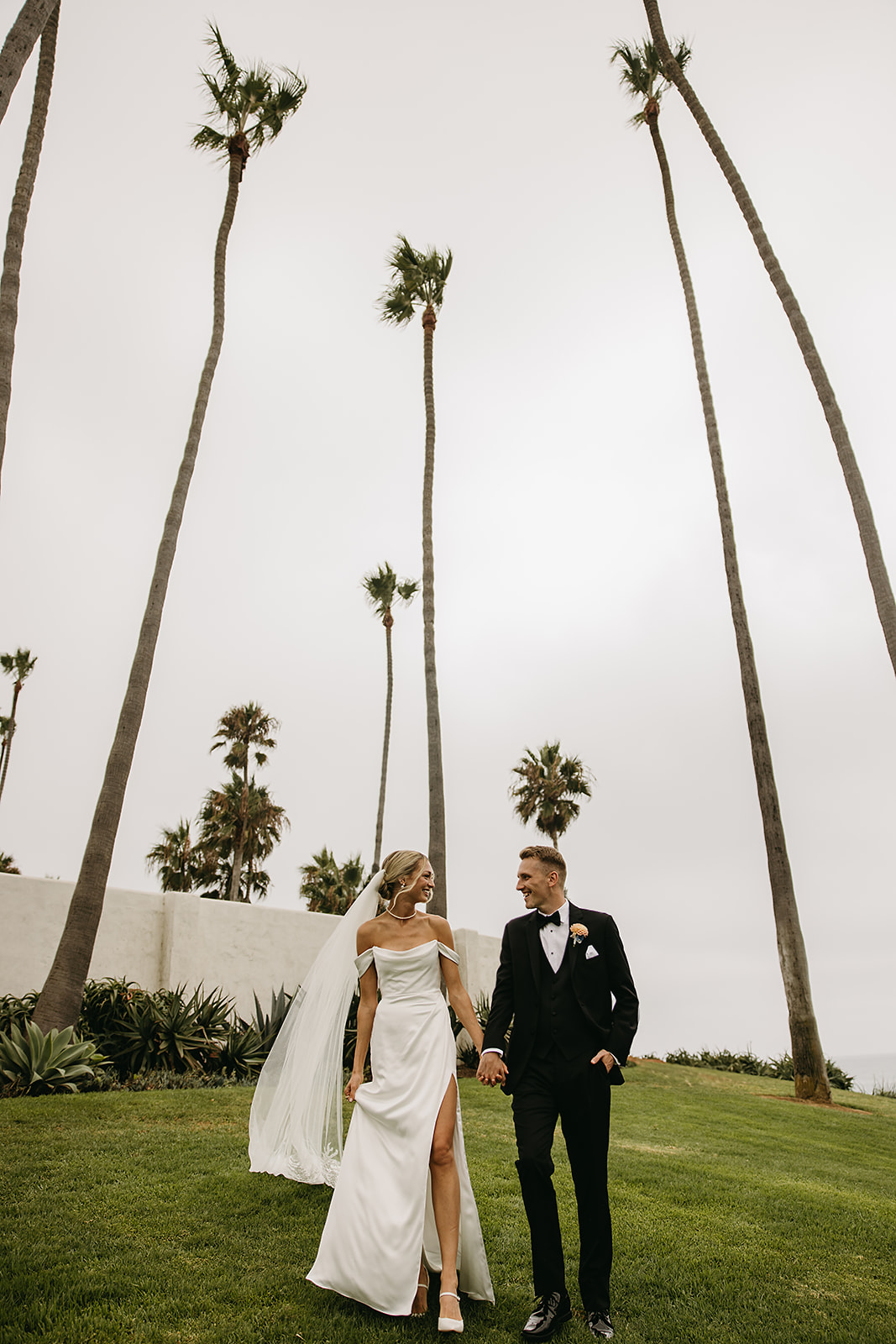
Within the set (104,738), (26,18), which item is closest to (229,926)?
(104,738)

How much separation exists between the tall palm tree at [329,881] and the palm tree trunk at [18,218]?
2872 centimetres

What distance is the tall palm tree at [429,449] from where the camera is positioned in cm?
1697

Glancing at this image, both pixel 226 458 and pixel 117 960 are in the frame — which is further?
pixel 226 458

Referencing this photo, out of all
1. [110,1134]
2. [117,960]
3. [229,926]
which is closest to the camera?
[110,1134]

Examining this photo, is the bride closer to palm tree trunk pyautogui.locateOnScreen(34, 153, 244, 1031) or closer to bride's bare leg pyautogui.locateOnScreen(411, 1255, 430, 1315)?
bride's bare leg pyautogui.locateOnScreen(411, 1255, 430, 1315)

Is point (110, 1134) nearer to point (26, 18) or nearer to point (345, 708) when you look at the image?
Result: point (26, 18)

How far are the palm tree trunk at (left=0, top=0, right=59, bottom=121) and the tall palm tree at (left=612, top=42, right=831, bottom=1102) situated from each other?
1444 centimetres

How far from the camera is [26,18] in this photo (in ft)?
22.8

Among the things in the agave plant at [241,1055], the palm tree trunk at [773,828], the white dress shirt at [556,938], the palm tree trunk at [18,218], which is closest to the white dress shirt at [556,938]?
the white dress shirt at [556,938]

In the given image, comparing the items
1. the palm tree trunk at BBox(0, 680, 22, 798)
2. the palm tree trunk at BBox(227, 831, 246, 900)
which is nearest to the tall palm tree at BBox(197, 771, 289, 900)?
the palm tree trunk at BBox(227, 831, 246, 900)

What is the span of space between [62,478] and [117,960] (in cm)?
1212

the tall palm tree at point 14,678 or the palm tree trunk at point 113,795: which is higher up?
the tall palm tree at point 14,678

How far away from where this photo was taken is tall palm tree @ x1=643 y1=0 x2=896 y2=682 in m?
11.1

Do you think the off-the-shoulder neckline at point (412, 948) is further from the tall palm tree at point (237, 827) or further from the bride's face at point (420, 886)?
the tall palm tree at point (237, 827)
